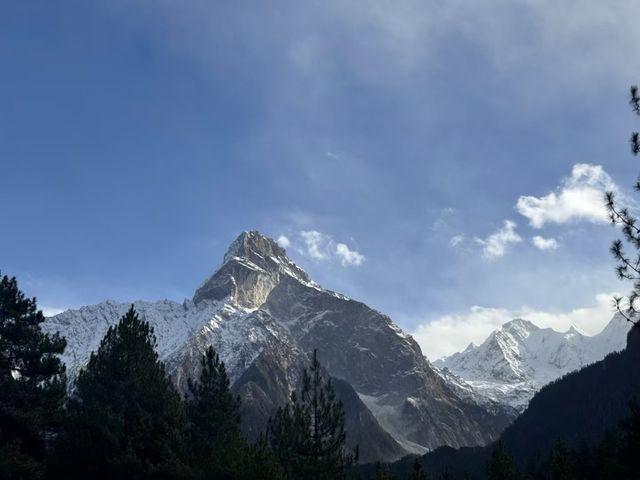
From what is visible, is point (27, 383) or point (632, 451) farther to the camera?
point (27, 383)

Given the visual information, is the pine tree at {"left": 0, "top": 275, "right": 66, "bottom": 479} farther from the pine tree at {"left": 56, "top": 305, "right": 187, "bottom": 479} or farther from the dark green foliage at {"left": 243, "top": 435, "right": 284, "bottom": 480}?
the dark green foliage at {"left": 243, "top": 435, "right": 284, "bottom": 480}

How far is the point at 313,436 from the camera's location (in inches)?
1799

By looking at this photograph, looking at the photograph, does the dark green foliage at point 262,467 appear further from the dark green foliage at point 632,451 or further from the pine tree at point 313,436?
the dark green foliage at point 632,451

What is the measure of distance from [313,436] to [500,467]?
1986 cm

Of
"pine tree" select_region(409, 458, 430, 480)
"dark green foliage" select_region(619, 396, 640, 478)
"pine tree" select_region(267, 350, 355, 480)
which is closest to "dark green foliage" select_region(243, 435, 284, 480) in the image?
"pine tree" select_region(267, 350, 355, 480)

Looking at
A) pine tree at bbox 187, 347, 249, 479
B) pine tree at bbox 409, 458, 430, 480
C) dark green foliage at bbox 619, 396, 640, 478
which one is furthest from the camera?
pine tree at bbox 409, 458, 430, 480

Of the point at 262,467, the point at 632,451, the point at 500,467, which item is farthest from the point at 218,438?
the point at 632,451

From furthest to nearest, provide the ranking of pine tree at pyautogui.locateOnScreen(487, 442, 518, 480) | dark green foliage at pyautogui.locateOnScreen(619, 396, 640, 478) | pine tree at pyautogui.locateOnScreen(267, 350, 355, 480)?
pine tree at pyautogui.locateOnScreen(487, 442, 518, 480), pine tree at pyautogui.locateOnScreen(267, 350, 355, 480), dark green foliage at pyautogui.locateOnScreen(619, 396, 640, 478)

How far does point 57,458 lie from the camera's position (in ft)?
148

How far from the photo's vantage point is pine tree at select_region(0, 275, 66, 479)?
146ft

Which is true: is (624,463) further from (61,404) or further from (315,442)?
(61,404)

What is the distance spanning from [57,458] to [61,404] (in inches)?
175

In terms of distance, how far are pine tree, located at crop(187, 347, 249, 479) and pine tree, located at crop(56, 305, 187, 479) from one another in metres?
1.24

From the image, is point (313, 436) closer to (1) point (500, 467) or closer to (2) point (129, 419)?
(2) point (129, 419)
